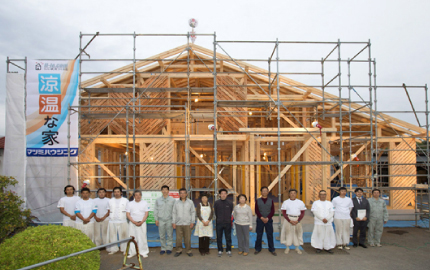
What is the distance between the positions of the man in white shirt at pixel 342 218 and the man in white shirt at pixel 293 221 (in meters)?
0.99

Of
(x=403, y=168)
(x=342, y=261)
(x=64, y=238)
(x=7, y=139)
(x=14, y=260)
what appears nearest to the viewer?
(x=14, y=260)

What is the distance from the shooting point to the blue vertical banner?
32.4 feet

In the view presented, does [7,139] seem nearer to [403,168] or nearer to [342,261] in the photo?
[342,261]

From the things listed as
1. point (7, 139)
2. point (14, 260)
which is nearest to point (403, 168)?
point (14, 260)

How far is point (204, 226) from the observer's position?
7.62 metres

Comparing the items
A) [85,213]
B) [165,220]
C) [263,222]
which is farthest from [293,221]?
[85,213]

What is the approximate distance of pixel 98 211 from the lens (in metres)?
7.99

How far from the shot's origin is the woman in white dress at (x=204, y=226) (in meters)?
7.61

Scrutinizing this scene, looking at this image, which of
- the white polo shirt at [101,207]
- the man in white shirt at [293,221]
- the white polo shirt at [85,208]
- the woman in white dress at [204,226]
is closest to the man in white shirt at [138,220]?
the white polo shirt at [101,207]

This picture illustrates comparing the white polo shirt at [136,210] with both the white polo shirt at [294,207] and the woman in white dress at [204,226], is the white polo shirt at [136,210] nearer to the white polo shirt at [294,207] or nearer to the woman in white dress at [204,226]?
the woman in white dress at [204,226]

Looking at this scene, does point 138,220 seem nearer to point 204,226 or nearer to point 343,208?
point 204,226

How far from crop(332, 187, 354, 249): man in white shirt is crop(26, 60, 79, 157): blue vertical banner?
7.74m

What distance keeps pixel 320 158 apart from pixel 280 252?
6.09 meters

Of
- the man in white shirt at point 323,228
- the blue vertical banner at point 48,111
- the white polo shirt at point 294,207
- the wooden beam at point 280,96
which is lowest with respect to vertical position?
the man in white shirt at point 323,228
